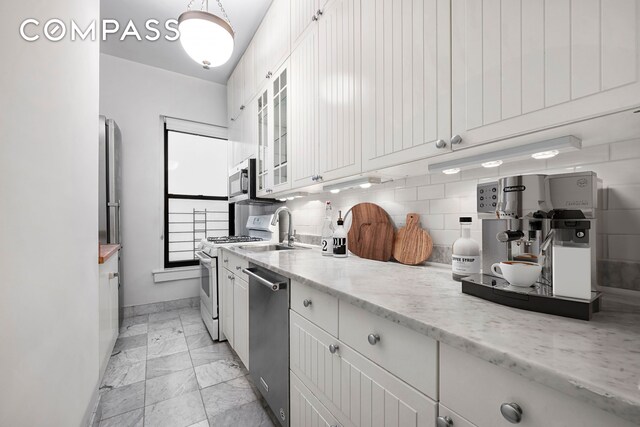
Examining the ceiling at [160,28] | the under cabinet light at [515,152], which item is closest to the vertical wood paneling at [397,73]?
the under cabinet light at [515,152]

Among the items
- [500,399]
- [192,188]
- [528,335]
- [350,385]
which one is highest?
[192,188]

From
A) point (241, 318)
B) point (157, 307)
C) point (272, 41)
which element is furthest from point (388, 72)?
point (157, 307)

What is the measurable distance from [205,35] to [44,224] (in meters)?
1.44

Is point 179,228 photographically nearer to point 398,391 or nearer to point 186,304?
point 186,304

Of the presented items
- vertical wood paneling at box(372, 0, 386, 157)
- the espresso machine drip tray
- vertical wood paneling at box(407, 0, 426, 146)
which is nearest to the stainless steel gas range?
vertical wood paneling at box(372, 0, 386, 157)

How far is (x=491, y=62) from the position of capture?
0.82m

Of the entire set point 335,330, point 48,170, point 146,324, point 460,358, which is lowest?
point 146,324

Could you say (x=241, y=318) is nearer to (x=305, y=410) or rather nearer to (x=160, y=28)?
(x=305, y=410)

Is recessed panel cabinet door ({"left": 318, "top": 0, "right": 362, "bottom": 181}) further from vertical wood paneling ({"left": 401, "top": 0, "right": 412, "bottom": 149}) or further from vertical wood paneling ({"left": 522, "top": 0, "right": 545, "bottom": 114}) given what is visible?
vertical wood paneling ({"left": 522, "top": 0, "right": 545, "bottom": 114})

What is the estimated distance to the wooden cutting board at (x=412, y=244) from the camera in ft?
4.46

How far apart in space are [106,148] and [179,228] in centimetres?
145

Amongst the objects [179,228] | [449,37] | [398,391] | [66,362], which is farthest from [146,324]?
[449,37]

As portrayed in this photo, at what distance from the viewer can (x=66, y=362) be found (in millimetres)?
1022

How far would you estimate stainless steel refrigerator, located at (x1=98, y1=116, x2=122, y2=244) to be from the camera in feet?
8.04
